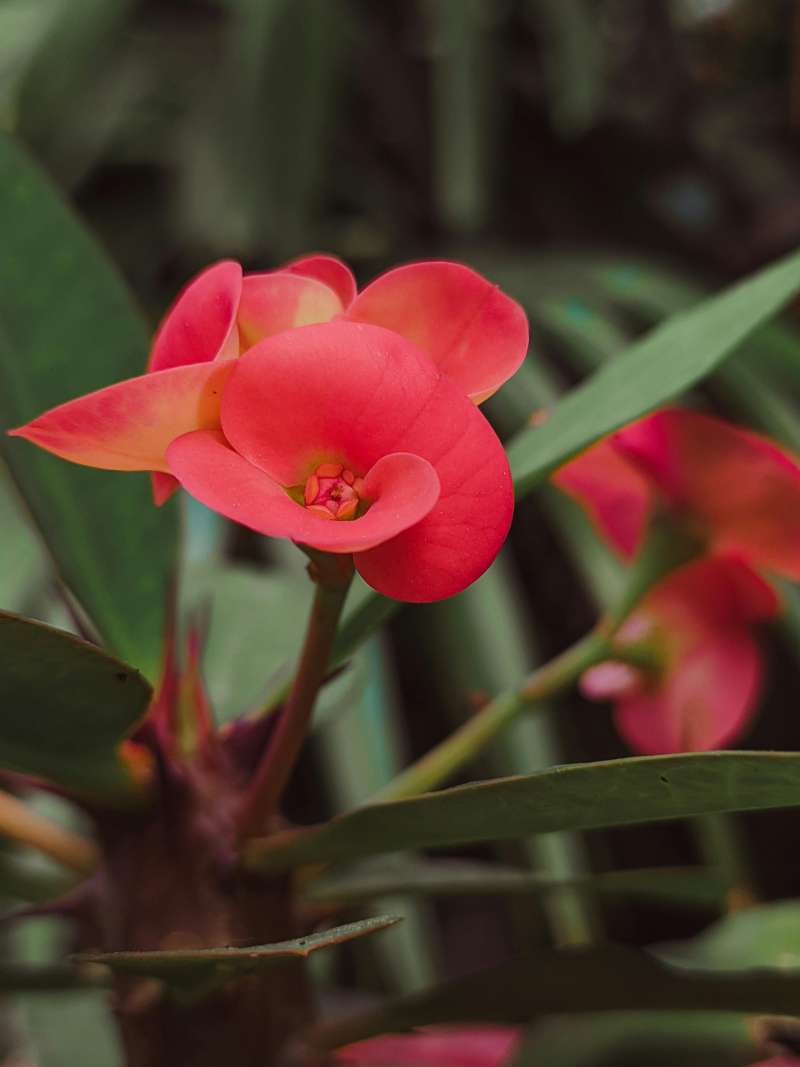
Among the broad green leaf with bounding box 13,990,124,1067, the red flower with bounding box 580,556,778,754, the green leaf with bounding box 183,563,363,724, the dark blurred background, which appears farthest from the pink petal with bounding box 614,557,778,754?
the dark blurred background

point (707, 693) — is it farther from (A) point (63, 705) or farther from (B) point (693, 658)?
(A) point (63, 705)

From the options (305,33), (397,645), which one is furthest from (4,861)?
(305,33)

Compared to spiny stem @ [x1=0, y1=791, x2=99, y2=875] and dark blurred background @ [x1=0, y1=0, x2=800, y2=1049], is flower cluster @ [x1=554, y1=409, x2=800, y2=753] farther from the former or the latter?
dark blurred background @ [x1=0, y1=0, x2=800, y2=1049]

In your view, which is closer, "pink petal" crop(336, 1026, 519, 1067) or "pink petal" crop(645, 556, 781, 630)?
"pink petal" crop(645, 556, 781, 630)

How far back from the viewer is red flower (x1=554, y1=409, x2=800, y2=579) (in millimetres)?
285

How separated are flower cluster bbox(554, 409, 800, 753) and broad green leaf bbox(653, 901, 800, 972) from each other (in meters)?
0.09

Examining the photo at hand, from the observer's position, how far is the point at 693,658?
334 millimetres

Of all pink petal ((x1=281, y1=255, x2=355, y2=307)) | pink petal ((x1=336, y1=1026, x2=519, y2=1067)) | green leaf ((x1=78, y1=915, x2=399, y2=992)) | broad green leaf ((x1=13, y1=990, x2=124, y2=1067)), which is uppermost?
pink petal ((x1=281, y1=255, x2=355, y2=307))

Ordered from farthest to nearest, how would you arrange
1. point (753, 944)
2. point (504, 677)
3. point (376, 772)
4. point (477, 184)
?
1. point (477, 184)
2. point (504, 677)
3. point (376, 772)
4. point (753, 944)

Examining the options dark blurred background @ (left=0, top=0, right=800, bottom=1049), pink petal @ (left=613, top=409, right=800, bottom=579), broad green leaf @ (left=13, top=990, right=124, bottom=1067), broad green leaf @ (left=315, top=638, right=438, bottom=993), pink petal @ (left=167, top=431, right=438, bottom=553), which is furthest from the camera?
dark blurred background @ (left=0, top=0, right=800, bottom=1049)

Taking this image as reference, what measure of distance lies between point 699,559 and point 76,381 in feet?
0.59

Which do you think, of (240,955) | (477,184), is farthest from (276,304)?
(477,184)

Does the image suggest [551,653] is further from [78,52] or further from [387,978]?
[78,52]

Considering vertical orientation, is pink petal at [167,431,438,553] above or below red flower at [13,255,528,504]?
below
